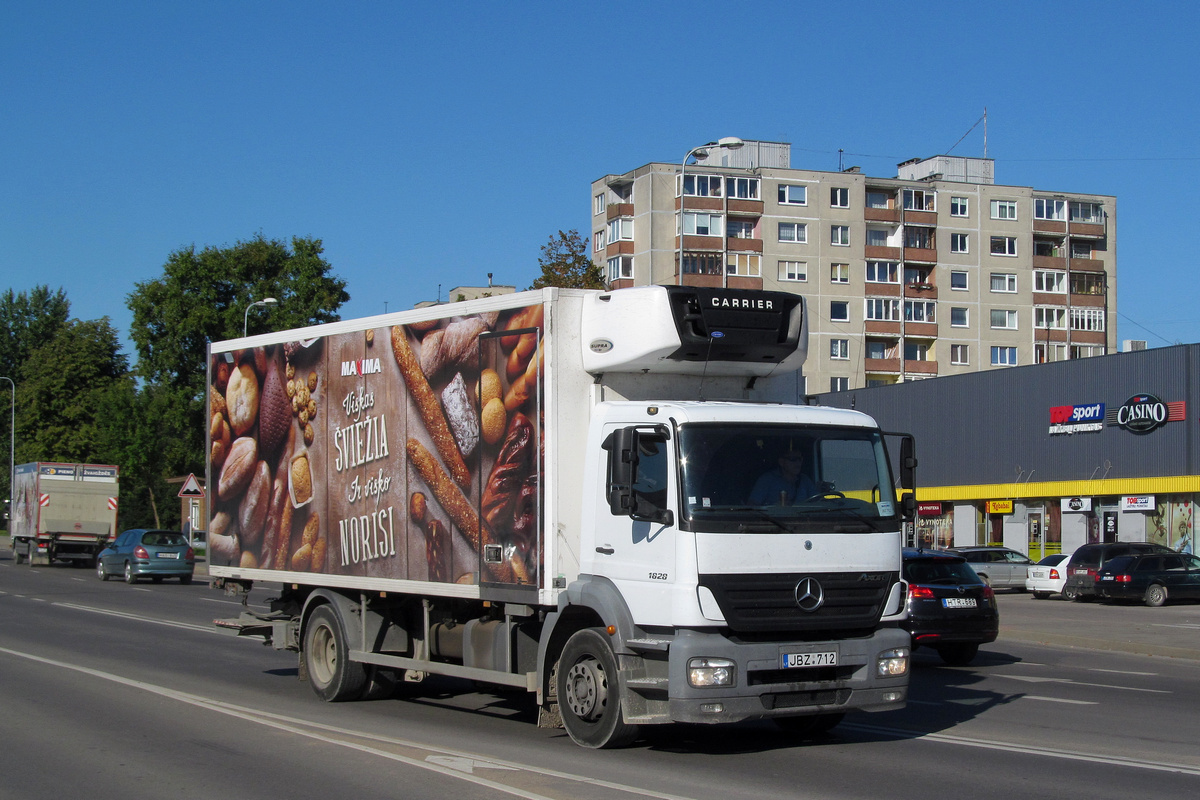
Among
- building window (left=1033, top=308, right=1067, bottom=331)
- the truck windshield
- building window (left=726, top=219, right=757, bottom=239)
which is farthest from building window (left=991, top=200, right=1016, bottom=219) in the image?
the truck windshield

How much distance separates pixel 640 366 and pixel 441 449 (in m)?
2.05

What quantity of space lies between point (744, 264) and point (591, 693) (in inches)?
2878

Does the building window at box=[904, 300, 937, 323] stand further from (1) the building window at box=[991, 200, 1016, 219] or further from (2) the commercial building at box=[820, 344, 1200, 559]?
(2) the commercial building at box=[820, 344, 1200, 559]

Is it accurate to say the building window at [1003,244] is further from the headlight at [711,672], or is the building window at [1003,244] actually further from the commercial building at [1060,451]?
the headlight at [711,672]

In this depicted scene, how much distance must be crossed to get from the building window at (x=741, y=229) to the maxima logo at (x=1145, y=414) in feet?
139

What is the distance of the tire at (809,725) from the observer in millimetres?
9977

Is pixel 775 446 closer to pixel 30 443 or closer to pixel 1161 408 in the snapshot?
pixel 1161 408

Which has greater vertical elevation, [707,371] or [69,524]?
[707,371]

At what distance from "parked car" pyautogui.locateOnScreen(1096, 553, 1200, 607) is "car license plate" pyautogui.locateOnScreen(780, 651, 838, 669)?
24.4m

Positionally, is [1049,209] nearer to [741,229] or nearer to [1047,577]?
[741,229]

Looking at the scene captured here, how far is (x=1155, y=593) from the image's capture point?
2998cm

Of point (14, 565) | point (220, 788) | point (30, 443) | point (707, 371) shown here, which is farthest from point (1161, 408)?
point (30, 443)

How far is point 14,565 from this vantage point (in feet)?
152

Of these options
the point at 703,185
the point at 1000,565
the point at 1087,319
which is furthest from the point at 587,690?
the point at 1087,319
